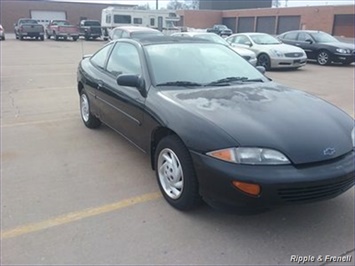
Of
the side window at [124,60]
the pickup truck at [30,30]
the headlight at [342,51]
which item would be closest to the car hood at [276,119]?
the side window at [124,60]

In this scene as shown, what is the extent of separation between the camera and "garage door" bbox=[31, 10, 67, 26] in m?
50.7

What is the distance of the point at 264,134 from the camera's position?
2879 mm

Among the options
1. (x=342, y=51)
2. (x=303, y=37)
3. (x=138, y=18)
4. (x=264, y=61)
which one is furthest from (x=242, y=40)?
(x=138, y=18)

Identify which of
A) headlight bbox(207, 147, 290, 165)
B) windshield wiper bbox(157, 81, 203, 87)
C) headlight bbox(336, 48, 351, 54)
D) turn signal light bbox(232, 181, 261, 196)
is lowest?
headlight bbox(336, 48, 351, 54)

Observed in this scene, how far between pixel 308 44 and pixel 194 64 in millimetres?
13946

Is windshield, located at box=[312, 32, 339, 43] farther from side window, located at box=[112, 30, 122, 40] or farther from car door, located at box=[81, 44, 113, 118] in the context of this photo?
car door, located at box=[81, 44, 113, 118]

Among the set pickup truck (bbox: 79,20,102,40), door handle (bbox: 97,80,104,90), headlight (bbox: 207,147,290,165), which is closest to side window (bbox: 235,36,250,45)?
door handle (bbox: 97,80,104,90)

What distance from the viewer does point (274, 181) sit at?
266 cm

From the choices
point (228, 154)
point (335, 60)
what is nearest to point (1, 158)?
point (228, 154)

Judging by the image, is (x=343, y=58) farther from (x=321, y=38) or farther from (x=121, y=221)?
(x=121, y=221)

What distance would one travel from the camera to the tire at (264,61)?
46.2 ft

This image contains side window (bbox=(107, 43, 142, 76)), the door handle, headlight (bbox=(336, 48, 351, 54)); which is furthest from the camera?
headlight (bbox=(336, 48, 351, 54))

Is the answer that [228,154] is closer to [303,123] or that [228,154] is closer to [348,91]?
[303,123]

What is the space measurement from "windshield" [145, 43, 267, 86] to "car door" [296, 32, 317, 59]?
13.1 metres
